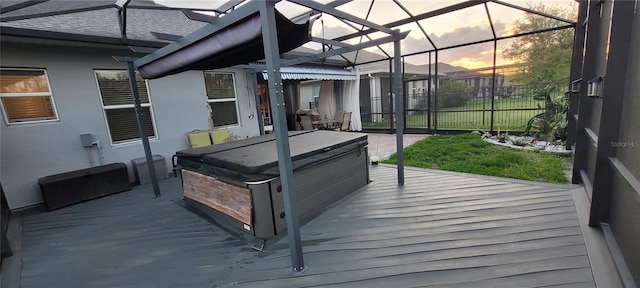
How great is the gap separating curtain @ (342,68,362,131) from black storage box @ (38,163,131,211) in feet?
24.7

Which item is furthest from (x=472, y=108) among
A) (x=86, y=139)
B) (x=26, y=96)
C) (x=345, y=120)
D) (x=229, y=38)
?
(x=26, y=96)

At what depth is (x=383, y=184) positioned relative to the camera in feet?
12.9

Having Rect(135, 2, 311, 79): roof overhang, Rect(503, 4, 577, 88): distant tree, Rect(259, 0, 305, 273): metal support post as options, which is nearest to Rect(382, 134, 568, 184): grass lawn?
Rect(259, 0, 305, 273): metal support post

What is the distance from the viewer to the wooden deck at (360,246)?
1.92m

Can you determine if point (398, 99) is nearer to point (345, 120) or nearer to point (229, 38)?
→ point (229, 38)

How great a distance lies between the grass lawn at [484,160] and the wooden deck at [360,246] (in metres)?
0.55

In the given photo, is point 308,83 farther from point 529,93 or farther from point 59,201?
point 59,201

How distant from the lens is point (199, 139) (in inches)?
216

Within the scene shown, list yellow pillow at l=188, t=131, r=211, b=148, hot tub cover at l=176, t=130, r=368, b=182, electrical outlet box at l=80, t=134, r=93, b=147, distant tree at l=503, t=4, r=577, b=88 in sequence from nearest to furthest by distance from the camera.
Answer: hot tub cover at l=176, t=130, r=368, b=182 < electrical outlet box at l=80, t=134, r=93, b=147 < yellow pillow at l=188, t=131, r=211, b=148 < distant tree at l=503, t=4, r=577, b=88

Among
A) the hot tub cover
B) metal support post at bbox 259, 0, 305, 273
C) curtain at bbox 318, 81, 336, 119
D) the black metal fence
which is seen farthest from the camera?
curtain at bbox 318, 81, 336, 119

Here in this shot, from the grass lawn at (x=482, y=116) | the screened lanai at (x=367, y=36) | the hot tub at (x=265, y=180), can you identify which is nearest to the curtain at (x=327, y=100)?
the screened lanai at (x=367, y=36)

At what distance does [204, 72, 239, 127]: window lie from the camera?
6.02m

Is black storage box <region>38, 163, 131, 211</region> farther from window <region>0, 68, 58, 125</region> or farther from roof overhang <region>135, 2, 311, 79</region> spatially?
roof overhang <region>135, 2, 311, 79</region>

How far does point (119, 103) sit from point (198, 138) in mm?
1488
